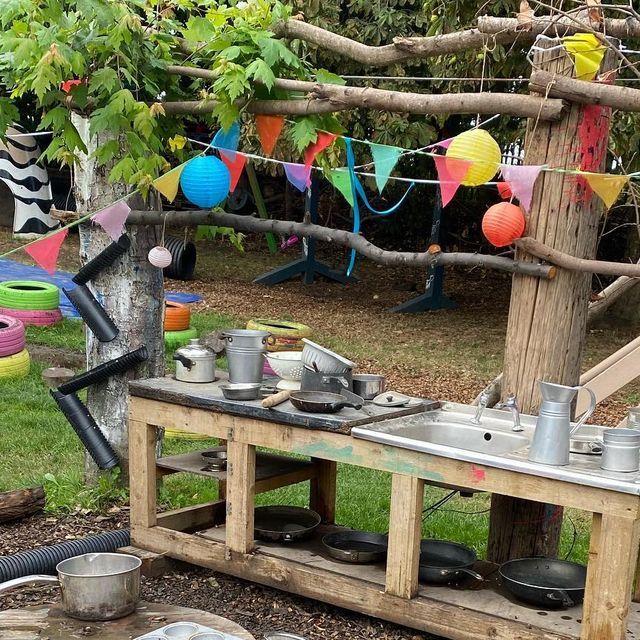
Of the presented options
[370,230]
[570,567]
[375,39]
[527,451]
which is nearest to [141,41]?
[527,451]

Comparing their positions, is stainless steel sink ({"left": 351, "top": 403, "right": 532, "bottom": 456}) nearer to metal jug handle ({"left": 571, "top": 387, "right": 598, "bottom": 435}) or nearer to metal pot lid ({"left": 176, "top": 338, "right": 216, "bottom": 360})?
metal jug handle ({"left": 571, "top": 387, "right": 598, "bottom": 435})

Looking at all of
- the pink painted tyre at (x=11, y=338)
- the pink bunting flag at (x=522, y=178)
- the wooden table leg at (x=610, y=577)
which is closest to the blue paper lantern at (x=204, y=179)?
the pink bunting flag at (x=522, y=178)

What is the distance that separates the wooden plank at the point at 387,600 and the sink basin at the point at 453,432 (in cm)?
66

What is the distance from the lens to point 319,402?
4559 mm

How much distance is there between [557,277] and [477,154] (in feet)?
2.26

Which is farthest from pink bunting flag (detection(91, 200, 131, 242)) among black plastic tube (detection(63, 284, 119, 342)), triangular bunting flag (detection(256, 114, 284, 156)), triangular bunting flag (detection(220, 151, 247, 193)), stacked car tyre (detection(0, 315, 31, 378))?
stacked car tyre (detection(0, 315, 31, 378))

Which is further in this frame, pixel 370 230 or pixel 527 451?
pixel 370 230

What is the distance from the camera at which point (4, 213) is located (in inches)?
803

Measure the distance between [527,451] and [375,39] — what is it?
9482mm

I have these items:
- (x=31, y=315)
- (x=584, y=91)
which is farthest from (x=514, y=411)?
(x=31, y=315)

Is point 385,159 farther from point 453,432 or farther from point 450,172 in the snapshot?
point 453,432

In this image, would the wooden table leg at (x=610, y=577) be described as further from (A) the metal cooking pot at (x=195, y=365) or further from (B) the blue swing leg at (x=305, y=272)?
(B) the blue swing leg at (x=305, y=272)

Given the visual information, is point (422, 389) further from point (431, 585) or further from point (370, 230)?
point (370, 230)

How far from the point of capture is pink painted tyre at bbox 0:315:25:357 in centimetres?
937
